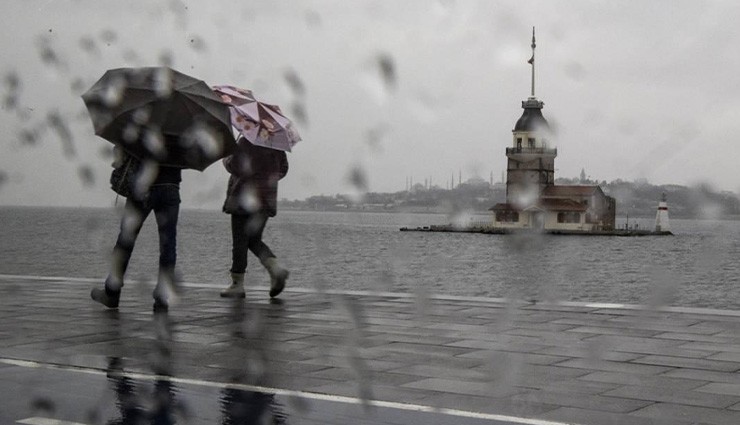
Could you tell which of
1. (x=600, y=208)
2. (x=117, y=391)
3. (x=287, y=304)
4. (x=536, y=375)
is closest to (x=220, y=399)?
(x=117, y=391)

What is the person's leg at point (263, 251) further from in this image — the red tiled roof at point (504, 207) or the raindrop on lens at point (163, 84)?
the red tiled roof at point (504, 207)

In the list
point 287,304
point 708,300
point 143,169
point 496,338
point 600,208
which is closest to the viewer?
point 496,338

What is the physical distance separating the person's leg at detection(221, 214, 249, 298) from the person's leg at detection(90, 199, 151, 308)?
148 centimetres

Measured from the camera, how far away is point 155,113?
9.86 m

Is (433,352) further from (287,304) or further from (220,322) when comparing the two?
(287,304)

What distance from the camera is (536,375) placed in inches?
255

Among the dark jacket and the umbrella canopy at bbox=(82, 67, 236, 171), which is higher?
the umbrella canopy at bbox=(82, 67, 236, 171)

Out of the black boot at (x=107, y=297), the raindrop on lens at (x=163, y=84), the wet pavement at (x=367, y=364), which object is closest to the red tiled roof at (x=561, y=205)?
the wet pavement at (x=367, y=364)

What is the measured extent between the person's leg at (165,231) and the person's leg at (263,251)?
145cm

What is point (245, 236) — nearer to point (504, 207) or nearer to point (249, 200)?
point (249, 200)

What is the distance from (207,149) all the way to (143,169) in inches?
26.2

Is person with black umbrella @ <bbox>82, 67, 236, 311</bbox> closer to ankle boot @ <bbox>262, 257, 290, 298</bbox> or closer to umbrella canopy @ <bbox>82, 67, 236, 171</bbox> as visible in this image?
umbrella canopy @ <bbox>82, 67, 236, 171</bbox>

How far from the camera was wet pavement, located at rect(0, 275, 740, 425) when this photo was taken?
5363 millimetres

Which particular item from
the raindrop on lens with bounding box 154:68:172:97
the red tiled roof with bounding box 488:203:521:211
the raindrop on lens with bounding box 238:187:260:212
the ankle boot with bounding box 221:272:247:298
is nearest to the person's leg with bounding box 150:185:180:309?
the raindrop on lens with bounding box 154:68:172:97
